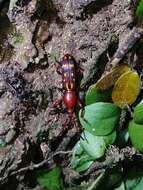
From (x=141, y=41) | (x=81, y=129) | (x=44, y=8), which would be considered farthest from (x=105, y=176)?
(x=44, y=8)

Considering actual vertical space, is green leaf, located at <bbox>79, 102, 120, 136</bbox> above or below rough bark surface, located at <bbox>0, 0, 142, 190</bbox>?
below

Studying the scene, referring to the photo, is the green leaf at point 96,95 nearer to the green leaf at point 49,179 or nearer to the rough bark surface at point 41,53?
the rough bark surface at point 41,53

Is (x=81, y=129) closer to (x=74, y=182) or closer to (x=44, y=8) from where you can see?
(x=74, y=182)

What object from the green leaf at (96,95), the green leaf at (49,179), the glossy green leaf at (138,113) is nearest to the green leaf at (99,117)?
the green leaf at (96,95)

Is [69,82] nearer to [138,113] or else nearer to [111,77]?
[111,77]

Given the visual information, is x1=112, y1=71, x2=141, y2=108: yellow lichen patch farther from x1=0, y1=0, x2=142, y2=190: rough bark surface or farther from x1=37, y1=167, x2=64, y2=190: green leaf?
x1=37, y1=167, x2=64, y2=190: green leaf

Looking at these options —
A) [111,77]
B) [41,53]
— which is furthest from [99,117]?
[41,53]

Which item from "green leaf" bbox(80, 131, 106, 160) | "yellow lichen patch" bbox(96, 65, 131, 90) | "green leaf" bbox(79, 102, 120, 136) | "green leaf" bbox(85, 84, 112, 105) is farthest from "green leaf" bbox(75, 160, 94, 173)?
"yellow lichen patch" bbox(96, 65, 131, 90)
